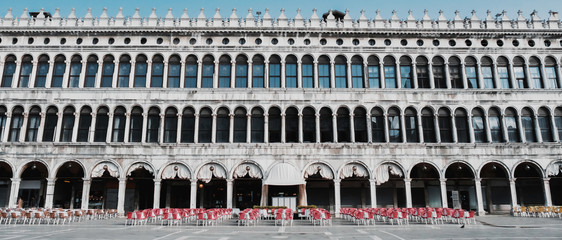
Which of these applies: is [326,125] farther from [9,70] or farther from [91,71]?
[9,70]

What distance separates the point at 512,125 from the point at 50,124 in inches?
1304

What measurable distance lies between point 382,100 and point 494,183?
36.3 ft

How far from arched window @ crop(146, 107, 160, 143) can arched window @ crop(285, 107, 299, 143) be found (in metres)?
9.18

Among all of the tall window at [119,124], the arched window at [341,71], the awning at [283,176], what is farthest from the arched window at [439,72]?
the tall window at [119,124]

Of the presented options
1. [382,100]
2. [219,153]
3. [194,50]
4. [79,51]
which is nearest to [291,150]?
[219,153]

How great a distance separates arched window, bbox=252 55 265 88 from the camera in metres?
29.6

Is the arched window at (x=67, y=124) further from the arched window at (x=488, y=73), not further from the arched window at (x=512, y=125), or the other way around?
the arched window at (x=512, y=125)

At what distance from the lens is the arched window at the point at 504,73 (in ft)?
98.1

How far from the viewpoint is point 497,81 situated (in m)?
29.5

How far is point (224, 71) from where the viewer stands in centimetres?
2975

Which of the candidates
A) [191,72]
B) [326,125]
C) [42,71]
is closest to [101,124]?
[42,71]

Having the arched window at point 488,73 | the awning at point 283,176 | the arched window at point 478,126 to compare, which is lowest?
the awning at point 283,176

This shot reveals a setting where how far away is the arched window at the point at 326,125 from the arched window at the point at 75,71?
18.0 m

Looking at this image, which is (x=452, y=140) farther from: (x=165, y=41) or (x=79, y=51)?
(x=79, y=51)
